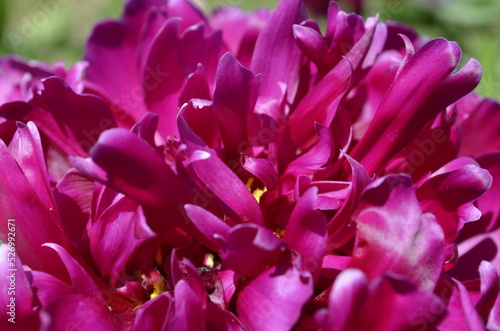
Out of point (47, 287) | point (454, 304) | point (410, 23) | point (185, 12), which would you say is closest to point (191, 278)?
point (47, 287)

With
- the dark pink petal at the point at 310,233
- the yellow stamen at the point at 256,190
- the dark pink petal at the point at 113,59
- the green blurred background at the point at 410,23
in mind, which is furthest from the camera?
the green blurred background at the point at 410,23

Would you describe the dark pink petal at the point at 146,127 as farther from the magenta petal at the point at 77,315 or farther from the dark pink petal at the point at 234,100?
the magenta petal at the point at 77,315

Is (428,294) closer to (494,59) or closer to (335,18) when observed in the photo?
(335,18)

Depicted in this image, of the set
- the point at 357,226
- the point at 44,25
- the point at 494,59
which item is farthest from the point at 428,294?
the point at 44,25

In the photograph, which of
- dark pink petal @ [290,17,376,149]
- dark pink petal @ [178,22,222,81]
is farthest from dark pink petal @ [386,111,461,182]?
dark pink petal @ [178,22,222,81]

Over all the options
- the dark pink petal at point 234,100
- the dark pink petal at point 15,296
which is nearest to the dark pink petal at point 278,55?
the dark pink petal at point 234,100

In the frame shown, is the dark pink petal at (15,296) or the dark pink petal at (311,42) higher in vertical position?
the dark pink petal at (311,42)

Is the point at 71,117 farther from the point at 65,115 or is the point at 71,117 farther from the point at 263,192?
the point at 263,192
